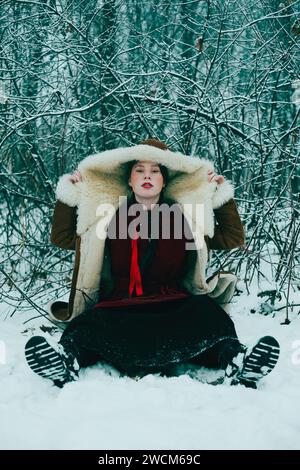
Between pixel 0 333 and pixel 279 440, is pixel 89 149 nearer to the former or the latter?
pixel 0 333

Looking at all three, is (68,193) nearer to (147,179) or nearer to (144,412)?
(147,179)

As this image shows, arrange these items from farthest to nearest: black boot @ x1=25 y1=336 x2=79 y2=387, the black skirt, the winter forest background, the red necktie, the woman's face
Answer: the winter forest background
the woman's face
the red necktie
the black skirt
black boot @ x1=25 y1=336 x2=79 y2=387

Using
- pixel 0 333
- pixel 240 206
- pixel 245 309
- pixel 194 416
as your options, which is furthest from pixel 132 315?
pixel 240 206

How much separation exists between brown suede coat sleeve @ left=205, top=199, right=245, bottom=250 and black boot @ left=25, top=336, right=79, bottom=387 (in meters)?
1.18

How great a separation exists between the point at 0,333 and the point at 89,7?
3573 millimetres

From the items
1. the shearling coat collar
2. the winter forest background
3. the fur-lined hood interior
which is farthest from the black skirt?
the winter forest background

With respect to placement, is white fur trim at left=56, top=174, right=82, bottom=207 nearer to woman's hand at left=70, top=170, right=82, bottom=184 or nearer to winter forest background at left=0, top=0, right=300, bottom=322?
woman's hand at left=70, top=170, right=82, bottom=184

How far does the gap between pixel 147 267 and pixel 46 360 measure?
31.2 inches

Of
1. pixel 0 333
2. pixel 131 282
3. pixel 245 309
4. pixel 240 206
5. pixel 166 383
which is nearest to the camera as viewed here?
pixel 166 383

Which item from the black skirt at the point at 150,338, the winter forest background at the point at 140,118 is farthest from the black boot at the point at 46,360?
the winter forest background at the point at 140,118

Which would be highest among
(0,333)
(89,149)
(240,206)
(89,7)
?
(89,7)

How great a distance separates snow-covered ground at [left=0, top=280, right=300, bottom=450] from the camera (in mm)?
1995

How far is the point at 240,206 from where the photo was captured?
198 inches
